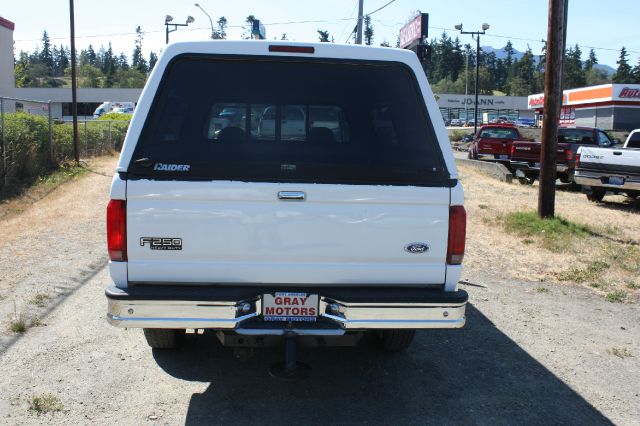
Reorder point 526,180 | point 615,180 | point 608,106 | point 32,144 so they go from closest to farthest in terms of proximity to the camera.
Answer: point 615,180 < point 32,144 < point 526,180 < point 608,106

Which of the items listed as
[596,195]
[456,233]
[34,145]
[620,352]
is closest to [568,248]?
[620,352]

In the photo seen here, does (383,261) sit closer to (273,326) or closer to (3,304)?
(273,326)

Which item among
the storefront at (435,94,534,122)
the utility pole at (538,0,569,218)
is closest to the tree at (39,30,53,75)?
the storefront at (435,94,534,122)

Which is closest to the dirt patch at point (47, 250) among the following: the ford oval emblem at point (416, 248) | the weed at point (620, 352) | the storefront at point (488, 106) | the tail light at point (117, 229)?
the tail light at point (117, 229)

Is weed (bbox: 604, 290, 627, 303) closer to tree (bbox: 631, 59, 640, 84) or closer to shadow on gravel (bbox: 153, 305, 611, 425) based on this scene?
shadow on gravel (bbox: 153, 305, 611, 425)

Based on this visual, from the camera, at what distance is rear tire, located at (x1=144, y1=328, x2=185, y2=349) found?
4.54m

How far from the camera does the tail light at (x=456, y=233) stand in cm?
376

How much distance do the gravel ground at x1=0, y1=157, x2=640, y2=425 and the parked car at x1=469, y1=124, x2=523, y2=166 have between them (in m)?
17.7

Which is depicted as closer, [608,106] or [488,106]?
[608,106]

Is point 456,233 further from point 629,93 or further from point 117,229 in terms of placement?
point 629,93

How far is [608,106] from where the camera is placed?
181 feet

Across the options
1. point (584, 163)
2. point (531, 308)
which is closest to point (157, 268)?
point (531, 308)

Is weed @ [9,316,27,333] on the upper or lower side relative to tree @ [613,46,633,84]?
lower

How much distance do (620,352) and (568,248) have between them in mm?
3944
